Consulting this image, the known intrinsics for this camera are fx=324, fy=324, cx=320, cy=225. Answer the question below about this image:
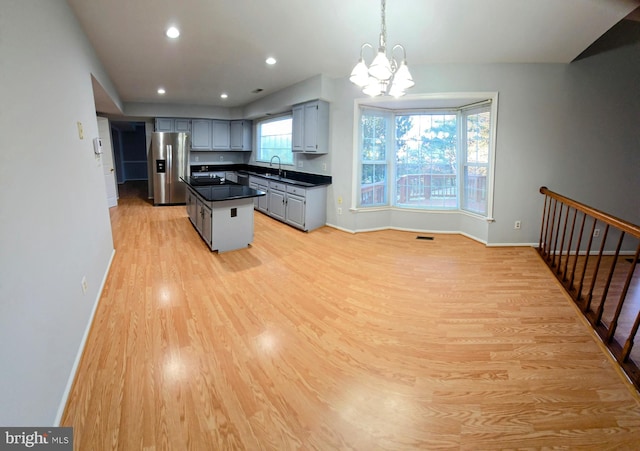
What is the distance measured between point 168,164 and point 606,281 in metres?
8.18

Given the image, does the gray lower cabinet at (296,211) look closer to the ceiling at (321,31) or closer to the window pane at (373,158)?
the window pane at (373,158)

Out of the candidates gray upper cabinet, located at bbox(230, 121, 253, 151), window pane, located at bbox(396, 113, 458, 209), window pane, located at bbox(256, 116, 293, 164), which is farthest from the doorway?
window pane, located at bbox(396, 113, 458, 209)

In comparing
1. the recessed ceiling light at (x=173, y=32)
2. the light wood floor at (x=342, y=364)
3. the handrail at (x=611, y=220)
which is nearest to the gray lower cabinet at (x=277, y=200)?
the light wood floor at (x=342, y=364)

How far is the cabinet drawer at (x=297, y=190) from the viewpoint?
5.44 m

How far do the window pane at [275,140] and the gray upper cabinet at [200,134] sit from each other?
142 cm

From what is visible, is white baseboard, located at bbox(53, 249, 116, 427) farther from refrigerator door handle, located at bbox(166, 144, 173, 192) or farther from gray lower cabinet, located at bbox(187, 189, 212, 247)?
refrigerator door handle, located at bbox(166, 144, 173, 192)

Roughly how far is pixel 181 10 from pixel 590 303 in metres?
4.61

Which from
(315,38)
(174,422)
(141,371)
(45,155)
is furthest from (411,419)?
(315,38)

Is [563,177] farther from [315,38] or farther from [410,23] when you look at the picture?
[315,38]

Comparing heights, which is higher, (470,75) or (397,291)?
(470,75)

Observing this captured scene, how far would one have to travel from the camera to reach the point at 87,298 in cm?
252

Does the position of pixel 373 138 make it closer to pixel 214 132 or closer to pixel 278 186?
pixel 278 186

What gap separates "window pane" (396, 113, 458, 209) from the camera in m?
5.51

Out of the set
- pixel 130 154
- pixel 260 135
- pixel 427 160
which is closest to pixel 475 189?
pixel 427 160
